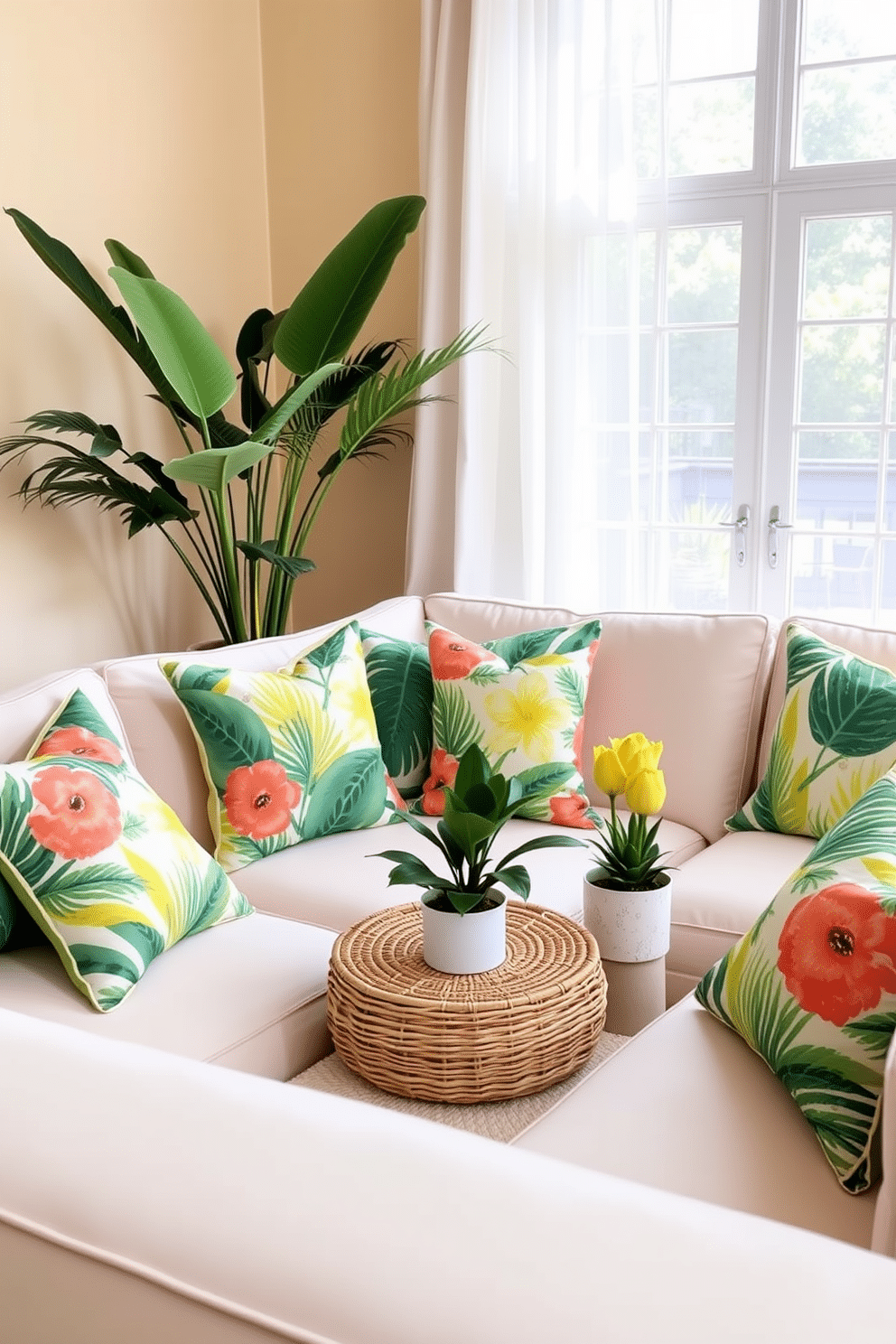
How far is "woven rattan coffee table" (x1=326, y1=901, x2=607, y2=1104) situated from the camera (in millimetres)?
1613

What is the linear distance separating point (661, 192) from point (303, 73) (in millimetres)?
1293

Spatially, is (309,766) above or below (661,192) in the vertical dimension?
below

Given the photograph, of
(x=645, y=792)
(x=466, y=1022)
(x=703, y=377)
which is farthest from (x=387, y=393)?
(x=466, y=1022)

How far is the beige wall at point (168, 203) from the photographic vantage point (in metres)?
3.12

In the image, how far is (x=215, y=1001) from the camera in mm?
1784

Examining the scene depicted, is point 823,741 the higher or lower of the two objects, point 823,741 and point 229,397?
the lower

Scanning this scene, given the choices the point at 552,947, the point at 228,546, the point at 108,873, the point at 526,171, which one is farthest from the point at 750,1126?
the point at 526,171

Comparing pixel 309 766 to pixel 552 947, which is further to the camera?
pixel 309 766

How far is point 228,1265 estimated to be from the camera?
0.74m

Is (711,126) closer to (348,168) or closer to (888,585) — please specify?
(348,168)

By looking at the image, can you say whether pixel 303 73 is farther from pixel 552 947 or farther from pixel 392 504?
pixel 552 947

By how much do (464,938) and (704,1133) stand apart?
43 centimetres

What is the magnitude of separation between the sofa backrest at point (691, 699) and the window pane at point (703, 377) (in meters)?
0.89

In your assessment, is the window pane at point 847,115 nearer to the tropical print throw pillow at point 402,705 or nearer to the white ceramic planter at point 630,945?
the tropical print throw pillow at point 402,705
